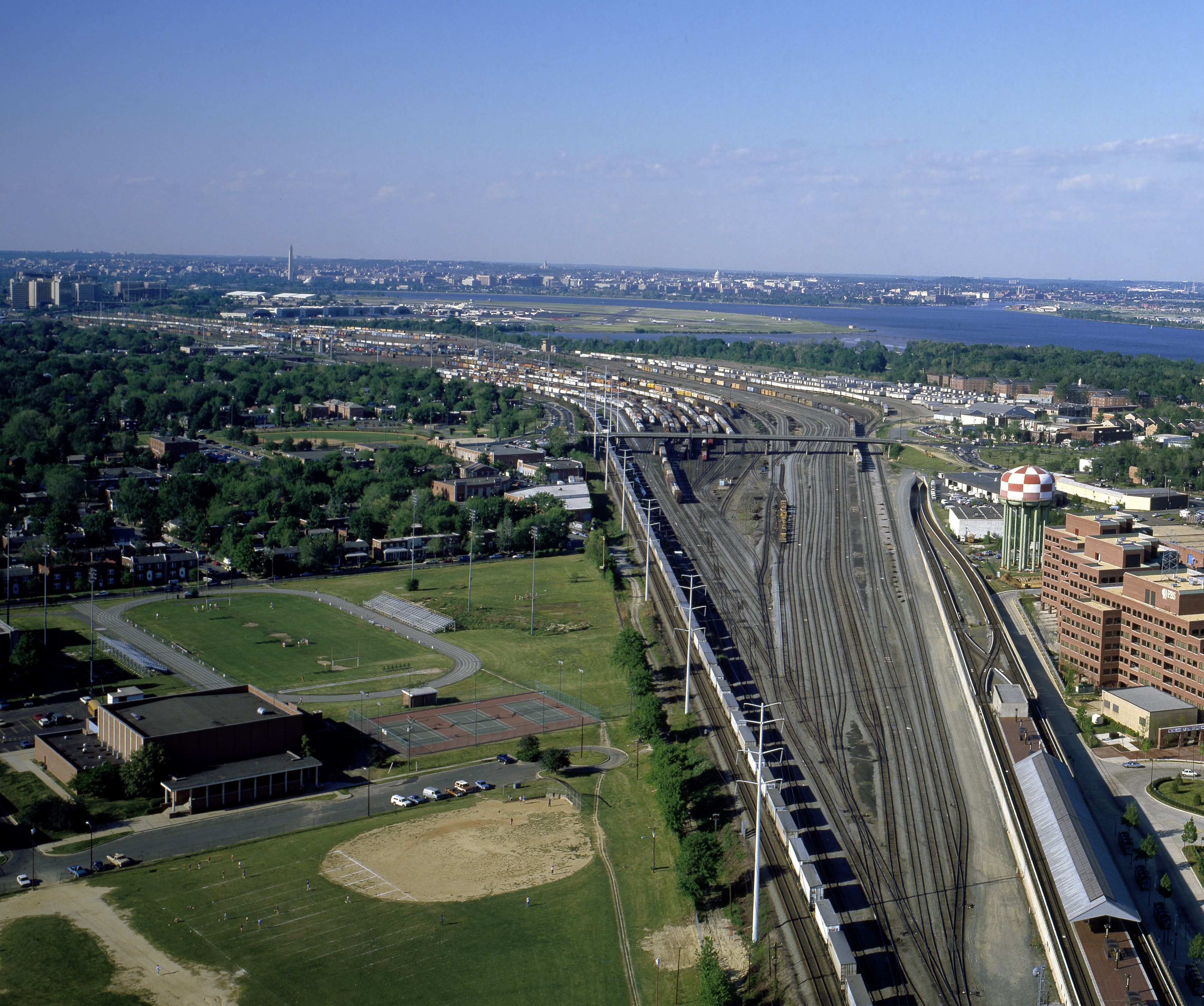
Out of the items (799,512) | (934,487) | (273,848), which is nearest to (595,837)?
(273,848)

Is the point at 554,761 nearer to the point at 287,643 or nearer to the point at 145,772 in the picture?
the point at 145,772

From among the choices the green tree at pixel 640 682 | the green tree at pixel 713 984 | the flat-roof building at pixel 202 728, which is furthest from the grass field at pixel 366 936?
the green tree at pixel 640 682

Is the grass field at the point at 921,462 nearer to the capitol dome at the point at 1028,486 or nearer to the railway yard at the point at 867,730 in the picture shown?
the railway yard at the point at 867,730

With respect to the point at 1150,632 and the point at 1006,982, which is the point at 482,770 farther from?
the point at 1150,632

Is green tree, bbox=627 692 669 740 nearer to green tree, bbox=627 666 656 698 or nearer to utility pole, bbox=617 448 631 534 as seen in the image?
green tree, bbox=627 666 656 698

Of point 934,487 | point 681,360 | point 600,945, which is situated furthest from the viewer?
point 681,360

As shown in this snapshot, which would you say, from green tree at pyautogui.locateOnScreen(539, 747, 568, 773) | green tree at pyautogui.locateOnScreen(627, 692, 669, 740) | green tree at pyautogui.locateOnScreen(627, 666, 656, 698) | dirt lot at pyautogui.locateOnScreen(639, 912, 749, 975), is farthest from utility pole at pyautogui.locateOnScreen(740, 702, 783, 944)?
green tree at pyautogui.locateOnScreen(627, 666, 656, 698)

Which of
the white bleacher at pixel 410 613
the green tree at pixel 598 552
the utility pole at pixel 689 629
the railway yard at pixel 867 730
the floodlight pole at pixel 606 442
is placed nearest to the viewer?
the railway yard at pixel 867 730
